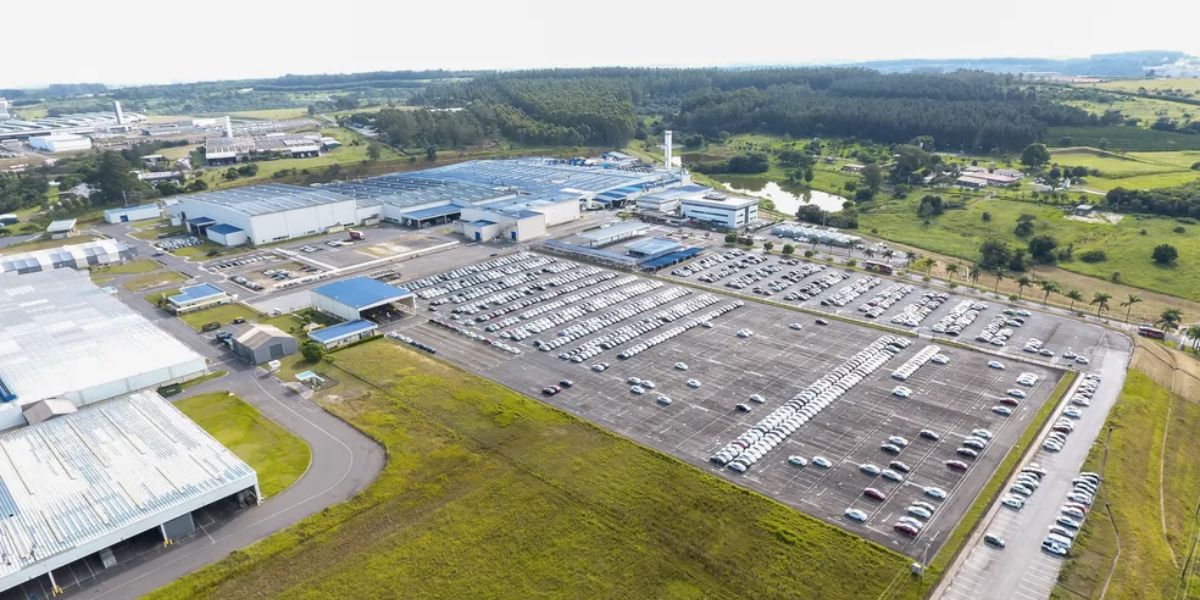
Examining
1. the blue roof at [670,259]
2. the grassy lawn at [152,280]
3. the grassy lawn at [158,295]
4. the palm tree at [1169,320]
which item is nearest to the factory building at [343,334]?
the grassy lawn at [158,295]

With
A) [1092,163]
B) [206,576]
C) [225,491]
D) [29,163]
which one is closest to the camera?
[206,576]

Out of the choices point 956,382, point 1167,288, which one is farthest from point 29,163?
point 1167,288

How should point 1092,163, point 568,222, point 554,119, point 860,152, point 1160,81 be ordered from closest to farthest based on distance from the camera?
point 568,222
point 1092,163
point 860,152
point 554,119
point 1160,81

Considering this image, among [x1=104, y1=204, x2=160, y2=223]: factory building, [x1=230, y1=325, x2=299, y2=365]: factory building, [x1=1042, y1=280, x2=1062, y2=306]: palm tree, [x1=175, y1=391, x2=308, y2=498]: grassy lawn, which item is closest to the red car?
[x1=175, y1=391, x2=308, y2=498]: grassy lawn

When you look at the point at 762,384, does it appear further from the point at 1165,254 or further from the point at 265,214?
the point at 265,214

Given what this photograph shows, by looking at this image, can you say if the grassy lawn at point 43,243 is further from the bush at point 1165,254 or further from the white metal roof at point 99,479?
the bush at point 1165,254

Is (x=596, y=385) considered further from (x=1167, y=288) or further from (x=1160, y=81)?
(x=1160, y=81)

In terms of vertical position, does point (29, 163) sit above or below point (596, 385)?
above

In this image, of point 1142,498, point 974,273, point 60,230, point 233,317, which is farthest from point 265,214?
point 1142,498
